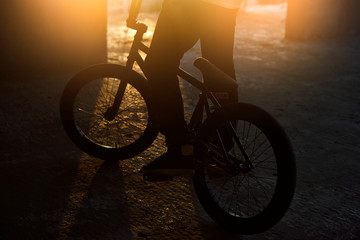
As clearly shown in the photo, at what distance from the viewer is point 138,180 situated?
3.45 m

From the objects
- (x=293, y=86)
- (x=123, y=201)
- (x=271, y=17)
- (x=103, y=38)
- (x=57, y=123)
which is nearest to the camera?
(x=123, y=201)

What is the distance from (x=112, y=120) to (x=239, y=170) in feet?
4.23

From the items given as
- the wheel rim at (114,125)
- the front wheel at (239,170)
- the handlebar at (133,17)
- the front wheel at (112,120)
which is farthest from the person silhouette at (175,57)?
the wheel rim at (114,125)

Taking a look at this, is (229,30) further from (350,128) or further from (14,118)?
(14,118)

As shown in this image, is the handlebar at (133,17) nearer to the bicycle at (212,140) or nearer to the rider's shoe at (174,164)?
the bicycle at (212,140)

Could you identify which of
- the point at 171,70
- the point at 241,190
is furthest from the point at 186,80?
the point at 241,190

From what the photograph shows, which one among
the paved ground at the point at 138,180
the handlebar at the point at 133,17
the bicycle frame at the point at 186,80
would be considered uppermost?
the handlebar at the point at 133,17

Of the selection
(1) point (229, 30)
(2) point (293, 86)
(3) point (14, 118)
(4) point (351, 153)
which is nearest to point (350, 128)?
(4) point (351, 153)

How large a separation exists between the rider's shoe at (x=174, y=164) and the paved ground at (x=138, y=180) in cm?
20

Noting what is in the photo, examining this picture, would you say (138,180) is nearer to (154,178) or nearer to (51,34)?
(154,178)

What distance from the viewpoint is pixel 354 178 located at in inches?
140

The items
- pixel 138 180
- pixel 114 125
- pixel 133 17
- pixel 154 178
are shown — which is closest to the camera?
pixel 154 178

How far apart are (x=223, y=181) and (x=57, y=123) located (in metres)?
1.91

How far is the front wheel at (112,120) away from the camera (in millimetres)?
3514
